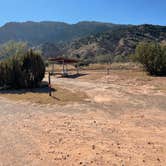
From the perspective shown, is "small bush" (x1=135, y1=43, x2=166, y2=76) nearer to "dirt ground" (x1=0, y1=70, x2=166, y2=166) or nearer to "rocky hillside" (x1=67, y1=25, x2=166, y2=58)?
"dirt ground" (x1=0, y1=70, x2=166, y2=166)

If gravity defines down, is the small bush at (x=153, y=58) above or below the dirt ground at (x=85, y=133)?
above

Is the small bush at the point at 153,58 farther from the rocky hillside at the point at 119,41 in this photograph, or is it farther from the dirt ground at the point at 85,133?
the rocky hillside at the point at 119,41

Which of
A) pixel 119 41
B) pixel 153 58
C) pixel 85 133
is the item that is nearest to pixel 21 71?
pixel 153 58

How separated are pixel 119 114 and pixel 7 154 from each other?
6101 mm

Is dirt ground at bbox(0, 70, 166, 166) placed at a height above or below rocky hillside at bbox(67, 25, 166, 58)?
below

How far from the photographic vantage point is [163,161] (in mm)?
6816

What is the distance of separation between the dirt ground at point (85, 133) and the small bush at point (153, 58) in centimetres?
1357

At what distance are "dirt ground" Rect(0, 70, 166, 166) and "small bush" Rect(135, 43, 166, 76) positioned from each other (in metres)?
13.6

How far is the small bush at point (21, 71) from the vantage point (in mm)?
22656

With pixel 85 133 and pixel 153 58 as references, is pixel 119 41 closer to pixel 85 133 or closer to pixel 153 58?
pixel 153 58

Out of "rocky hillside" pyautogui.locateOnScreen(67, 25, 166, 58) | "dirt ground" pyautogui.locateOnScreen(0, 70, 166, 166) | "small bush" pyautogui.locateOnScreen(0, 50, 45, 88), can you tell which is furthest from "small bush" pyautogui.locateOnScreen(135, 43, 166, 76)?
"rocky hillside" pyautogui.locateOnScreen(67, 25, 166, 58)

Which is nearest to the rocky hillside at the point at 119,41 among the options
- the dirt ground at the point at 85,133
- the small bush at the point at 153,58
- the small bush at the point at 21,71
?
the small bush at the point at 153,58

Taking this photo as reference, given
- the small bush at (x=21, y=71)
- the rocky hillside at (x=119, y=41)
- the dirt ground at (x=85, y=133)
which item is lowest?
the dirt ground at (x=85, y=133)

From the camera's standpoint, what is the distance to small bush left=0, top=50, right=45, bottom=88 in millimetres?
22656
